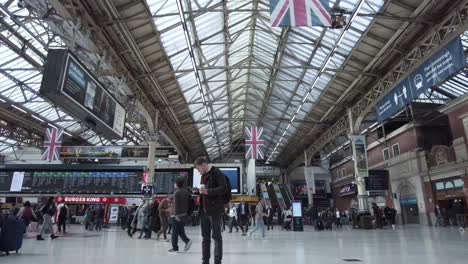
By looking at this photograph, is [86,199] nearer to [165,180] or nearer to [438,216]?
[165,180]

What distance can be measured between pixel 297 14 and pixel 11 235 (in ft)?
26.7

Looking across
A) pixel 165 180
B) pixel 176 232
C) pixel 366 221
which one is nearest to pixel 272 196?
pixel 165 180

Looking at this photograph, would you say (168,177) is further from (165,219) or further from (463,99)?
(463,99)

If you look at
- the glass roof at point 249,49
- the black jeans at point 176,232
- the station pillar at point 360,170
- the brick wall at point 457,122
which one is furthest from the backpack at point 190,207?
the brick wall at point 457,122

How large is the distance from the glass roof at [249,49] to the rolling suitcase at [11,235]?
317 inches

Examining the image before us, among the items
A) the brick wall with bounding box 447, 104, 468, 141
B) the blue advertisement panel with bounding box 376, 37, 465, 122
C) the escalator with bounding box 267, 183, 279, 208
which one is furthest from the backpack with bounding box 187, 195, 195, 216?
the escalator with bounding box 267, 183, 279, 208

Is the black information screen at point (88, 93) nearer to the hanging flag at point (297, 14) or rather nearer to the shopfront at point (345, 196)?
the hanging flag at point (297, 14)

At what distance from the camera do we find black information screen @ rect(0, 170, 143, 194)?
79.1 feet

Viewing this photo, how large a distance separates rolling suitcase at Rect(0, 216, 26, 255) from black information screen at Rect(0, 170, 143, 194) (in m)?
17.7

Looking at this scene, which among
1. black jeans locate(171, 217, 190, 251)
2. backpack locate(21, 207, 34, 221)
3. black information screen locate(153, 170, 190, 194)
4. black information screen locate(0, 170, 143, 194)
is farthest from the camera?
black information screen locate(153, 170, 190, 194)

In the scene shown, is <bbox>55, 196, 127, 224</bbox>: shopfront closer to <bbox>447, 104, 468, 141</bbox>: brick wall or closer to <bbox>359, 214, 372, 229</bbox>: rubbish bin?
<bbox>359, 214, 372, 229</bbox>: rubbish bin

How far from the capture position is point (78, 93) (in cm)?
878

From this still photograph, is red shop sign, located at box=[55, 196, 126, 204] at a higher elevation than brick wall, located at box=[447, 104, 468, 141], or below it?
below

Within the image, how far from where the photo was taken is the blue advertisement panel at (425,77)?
11.3 m
